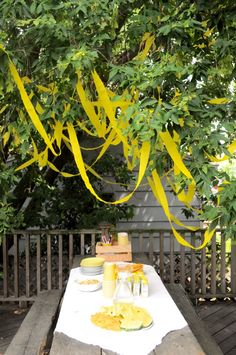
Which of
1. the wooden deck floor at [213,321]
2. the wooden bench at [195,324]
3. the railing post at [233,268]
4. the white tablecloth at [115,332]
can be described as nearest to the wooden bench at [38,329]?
the white tablecloth at [115,332]

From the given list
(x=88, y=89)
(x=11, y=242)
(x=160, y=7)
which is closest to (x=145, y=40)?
(x=160, y=7)

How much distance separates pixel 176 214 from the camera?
302 inches

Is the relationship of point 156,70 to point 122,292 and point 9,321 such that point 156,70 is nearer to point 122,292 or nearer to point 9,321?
point 122,292

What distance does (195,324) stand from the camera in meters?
3.02

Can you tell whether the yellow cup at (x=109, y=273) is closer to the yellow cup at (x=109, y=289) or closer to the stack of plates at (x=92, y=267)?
the yellow cup at (x=109, y=289)

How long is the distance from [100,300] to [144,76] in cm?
150

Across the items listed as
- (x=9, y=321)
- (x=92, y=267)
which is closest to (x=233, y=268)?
(x=92, y=267)

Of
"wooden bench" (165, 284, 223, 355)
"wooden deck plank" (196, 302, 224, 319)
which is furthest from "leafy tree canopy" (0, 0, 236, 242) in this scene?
"wooden deck plank" (196, 302, 224, 319)

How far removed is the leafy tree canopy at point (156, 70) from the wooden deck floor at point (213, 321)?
6.91 feet

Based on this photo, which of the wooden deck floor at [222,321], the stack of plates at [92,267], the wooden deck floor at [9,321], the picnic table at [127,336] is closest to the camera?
the picnic table at [127,336]

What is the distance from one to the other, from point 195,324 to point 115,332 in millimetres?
1160

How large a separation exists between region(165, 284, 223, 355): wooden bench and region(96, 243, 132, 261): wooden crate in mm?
589

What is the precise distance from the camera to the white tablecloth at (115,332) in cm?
196

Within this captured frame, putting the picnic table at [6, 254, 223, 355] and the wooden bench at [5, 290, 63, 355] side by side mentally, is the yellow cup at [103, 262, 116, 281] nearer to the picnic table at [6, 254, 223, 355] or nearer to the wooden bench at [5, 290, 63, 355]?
the picnic table at [6, 254, 223, 355]
